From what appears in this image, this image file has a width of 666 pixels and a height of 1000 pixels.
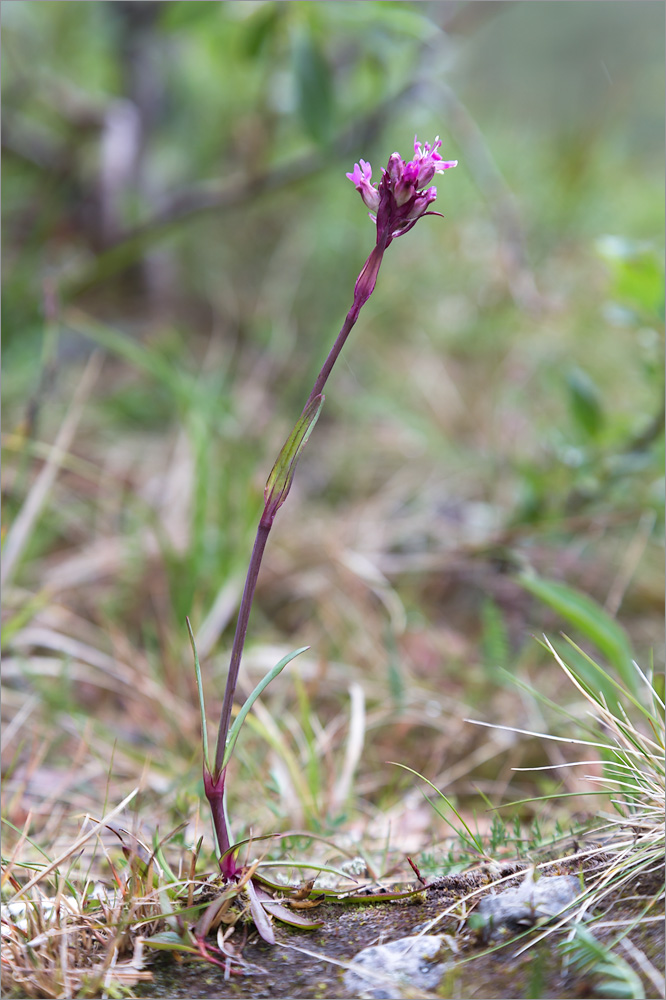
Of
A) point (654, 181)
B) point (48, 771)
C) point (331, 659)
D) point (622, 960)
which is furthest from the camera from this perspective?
point (654, 181)

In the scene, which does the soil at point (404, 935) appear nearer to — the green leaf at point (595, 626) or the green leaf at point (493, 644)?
the green leaf at point (595, 626)

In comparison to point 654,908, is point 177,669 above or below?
above

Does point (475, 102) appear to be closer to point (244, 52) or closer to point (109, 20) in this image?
point (109, 20)

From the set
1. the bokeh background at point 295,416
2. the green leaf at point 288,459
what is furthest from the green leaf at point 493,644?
the green leaf at point 288,459

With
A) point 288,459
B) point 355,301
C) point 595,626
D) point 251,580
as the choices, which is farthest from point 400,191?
point 595,626

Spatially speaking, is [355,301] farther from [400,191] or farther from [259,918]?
[259,918]

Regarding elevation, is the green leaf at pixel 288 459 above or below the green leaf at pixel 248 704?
above

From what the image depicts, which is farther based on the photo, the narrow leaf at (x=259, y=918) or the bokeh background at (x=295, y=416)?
the bokeh background at (x=295, y=416)

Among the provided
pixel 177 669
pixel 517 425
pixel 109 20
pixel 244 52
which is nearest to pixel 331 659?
pixel 177 669
